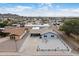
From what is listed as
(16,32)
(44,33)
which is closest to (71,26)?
(44,33)

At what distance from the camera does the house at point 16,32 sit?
9.18 ft

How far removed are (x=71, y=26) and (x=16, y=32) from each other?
652 millimetres

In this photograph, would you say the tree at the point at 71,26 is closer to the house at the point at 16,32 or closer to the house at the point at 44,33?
the house at the point at 44,33

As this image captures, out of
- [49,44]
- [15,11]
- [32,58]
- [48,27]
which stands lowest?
[32,58]

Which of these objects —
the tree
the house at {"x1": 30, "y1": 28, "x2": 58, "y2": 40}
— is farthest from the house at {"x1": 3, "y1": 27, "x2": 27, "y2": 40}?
the tree

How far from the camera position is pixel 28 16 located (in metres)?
2.83

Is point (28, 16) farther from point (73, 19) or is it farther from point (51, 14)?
point (73, 19)

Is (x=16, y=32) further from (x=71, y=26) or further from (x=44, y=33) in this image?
(x=71, y=26)

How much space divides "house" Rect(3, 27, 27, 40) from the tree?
0.48 m

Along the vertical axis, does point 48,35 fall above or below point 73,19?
below

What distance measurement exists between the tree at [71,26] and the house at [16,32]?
48 centimetres

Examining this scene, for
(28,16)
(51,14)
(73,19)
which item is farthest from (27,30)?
(73,19)

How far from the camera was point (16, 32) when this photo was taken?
2807 millimetres

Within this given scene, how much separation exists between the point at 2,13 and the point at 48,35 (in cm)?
60
